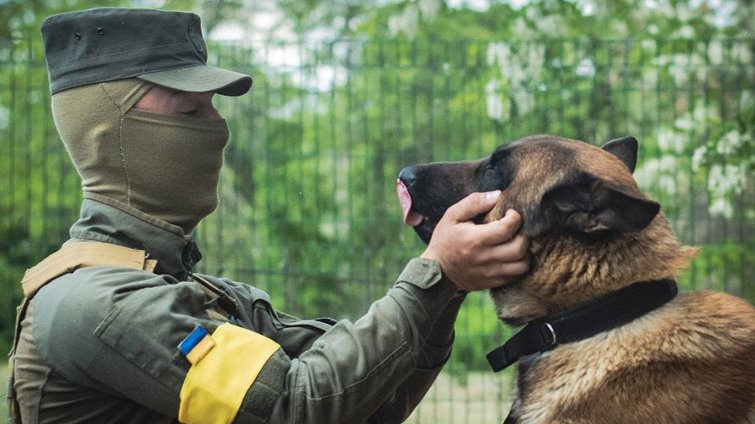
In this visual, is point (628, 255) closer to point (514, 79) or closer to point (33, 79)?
point (514, 79)

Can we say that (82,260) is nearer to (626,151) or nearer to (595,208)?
(595,208)

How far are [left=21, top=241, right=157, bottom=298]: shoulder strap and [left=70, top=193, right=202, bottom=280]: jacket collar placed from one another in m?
0.04

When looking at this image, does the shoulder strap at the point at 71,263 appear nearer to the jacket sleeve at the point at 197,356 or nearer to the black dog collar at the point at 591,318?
the jacket sleeve at the point at 197,356

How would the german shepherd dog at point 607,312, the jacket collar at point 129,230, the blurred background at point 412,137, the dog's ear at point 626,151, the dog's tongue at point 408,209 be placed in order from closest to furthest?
the german shepherd dog at point 607,312
the jacket collar at point 129,230
the dog's tongue at point 408,209
the dog's ear at point 626,151
the blurred background at point 412,137

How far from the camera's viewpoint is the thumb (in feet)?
8.83

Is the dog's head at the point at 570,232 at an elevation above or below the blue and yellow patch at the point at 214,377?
above

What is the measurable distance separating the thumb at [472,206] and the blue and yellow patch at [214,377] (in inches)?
27.5

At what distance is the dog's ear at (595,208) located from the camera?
8.20 ft

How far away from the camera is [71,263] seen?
2.57 meters

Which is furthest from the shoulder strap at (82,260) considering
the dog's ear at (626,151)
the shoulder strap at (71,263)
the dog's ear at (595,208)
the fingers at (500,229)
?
the dog's ear at (626,151)

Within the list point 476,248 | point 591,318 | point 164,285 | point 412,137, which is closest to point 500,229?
point 476,248

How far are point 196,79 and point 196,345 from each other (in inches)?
34.3

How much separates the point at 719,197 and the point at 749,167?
52cm

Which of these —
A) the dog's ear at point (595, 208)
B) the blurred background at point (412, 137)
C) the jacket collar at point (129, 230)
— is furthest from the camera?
the blurred background at point (412, 137)
